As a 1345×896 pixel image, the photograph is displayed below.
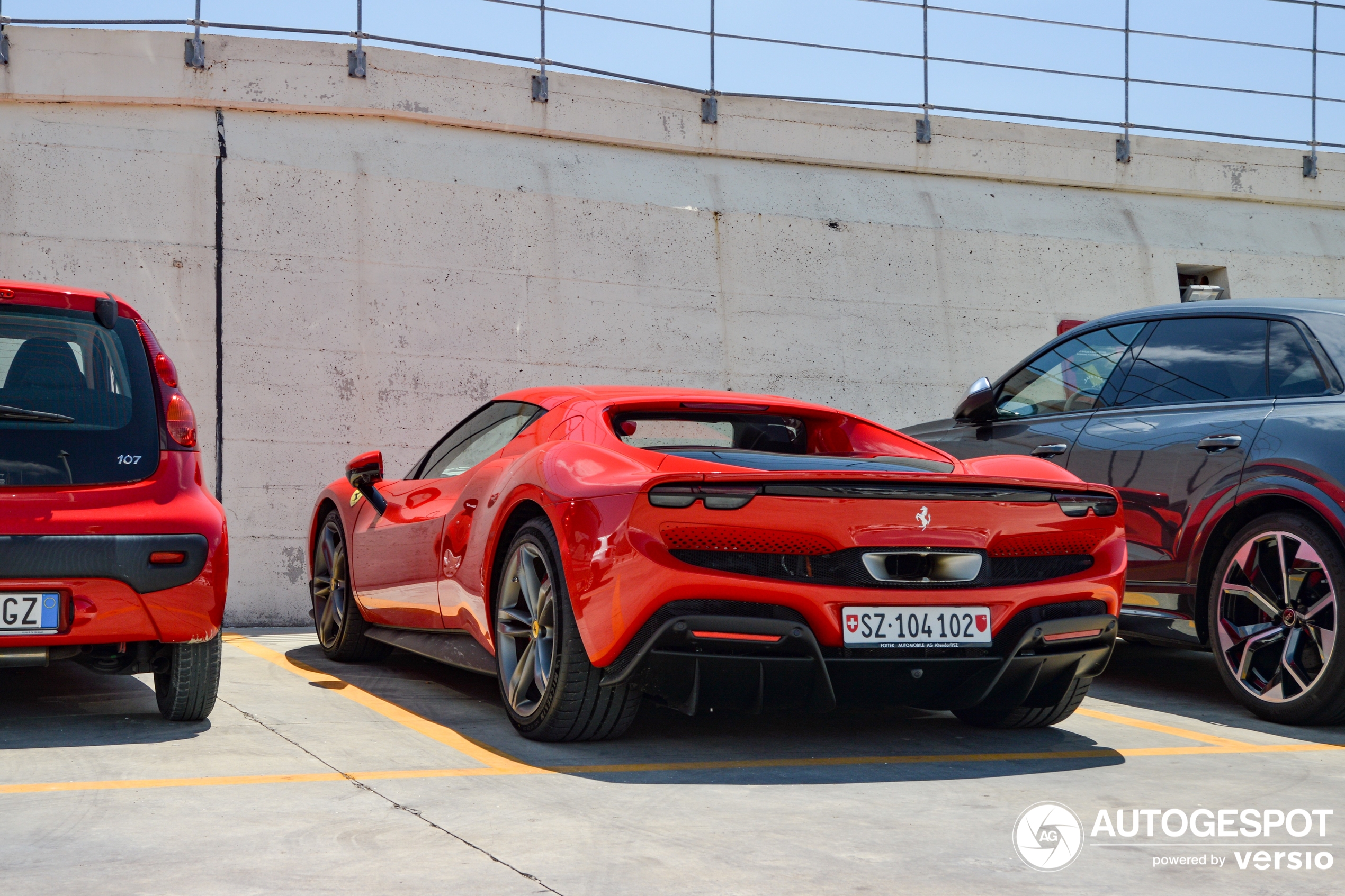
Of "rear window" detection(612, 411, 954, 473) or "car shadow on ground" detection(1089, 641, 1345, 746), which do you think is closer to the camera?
"rear window" detection(612, 411, 954, 473)

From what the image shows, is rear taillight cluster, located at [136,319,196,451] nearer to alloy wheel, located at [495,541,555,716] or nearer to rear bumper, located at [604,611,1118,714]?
alloy wheel, located at [495,541,555,716]

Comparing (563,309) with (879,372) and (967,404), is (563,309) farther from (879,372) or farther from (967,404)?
(967,404)

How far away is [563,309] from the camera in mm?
9602

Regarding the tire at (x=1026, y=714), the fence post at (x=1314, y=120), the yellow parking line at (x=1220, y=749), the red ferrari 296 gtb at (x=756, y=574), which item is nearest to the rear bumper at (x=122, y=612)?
the red ferrari 296 gtb at (x=756, y=574)

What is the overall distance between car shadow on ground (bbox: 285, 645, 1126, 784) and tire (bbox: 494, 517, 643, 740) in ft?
0.26

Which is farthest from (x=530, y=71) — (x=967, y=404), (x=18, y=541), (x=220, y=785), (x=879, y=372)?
(x=220, y=785)

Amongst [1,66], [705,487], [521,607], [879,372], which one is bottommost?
[521,607]

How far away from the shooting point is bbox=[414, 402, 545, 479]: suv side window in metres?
5.19

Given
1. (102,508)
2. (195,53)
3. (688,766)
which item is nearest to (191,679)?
(102,508)

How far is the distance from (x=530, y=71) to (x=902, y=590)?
7.38 m

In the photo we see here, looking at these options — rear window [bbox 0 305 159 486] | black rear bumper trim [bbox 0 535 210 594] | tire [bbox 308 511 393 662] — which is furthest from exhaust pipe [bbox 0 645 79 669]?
tire [bbox 308 511 393 662]

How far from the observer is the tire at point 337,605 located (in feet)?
20.7

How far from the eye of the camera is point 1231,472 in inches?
205

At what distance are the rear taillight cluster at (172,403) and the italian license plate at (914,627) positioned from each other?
7.60ft
